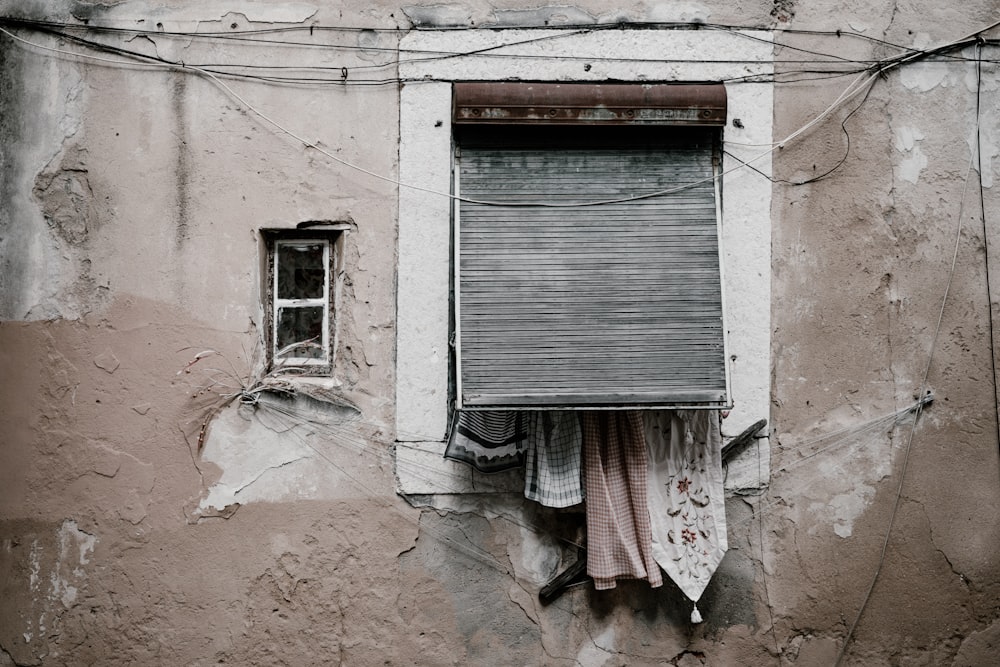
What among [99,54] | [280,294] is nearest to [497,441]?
[280,294]

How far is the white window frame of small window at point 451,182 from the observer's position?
12.3 feet

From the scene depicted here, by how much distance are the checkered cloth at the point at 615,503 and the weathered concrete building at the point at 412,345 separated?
8.9 inches

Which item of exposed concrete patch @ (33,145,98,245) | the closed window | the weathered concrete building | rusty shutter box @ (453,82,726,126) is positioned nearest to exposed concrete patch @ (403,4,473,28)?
the weathered concrete building

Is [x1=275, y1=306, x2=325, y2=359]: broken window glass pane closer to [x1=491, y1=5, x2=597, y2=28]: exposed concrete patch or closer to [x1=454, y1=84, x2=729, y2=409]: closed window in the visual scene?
[x1=454, y1=84, x2=729, y2=409]: closed window

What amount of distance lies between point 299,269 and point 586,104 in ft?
5.54

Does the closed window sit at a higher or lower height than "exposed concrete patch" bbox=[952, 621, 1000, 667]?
higher

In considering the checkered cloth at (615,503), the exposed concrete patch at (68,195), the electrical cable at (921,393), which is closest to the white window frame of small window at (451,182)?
the checkered cloth at (615,503)

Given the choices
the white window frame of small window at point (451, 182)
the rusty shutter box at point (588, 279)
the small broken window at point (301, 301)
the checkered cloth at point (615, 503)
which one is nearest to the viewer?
the rusty shutter box at point (588, 279)

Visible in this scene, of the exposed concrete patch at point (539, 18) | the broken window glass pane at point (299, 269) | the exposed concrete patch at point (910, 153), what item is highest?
the exposed concrete patch at point (539, 18)

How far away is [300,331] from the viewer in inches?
153

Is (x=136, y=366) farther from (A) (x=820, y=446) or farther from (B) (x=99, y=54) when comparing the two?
(A) (x=820, y=446)

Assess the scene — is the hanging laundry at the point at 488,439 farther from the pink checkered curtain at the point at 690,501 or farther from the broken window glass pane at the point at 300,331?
the broken window glass pane at the point at 300,331

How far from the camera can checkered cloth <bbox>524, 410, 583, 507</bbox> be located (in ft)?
11.7

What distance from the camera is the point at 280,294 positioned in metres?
3.87
